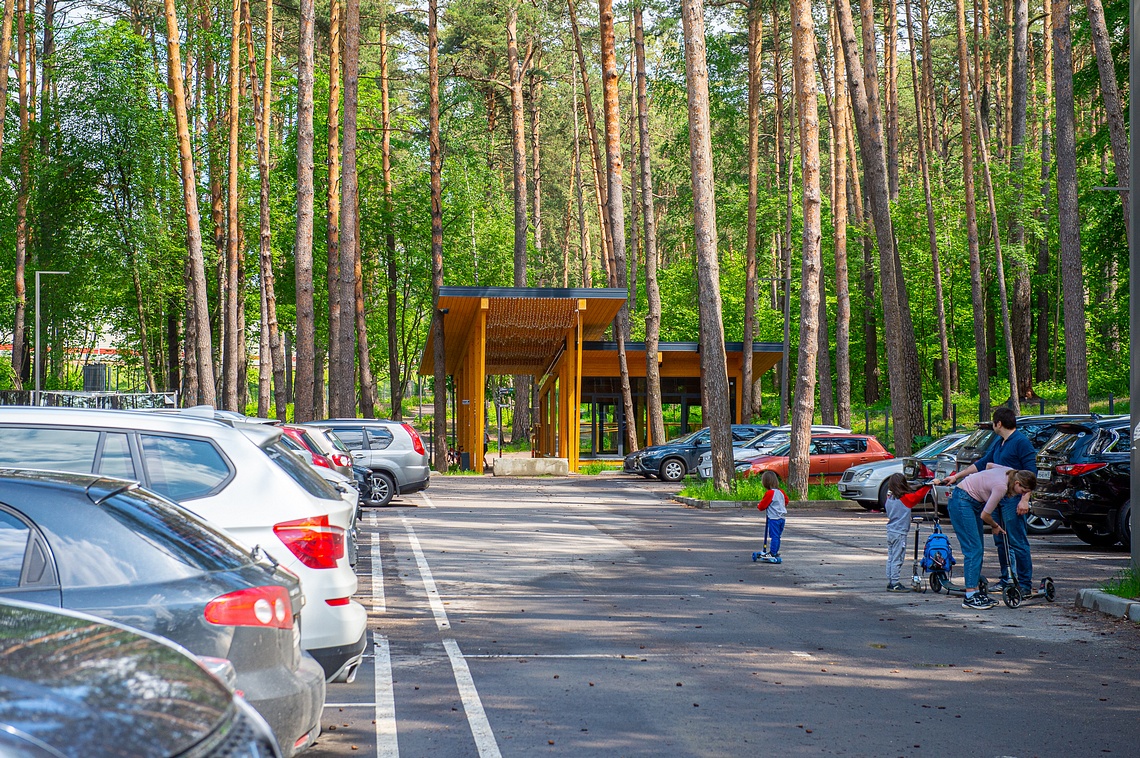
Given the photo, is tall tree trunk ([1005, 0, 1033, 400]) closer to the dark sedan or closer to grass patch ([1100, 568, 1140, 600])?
grass patch ([1100, 568, 1140, 600])

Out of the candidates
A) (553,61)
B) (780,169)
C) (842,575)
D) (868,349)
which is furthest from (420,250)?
(842,575)

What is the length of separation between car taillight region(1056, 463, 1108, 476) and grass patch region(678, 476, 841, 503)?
7804 millimetres

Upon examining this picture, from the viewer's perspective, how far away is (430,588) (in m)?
11.7

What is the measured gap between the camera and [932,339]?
157 ft

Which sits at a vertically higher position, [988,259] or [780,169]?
[780,169]

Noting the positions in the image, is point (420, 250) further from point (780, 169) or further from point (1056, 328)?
point (1056, 328)

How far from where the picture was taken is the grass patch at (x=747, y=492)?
76.4 feet

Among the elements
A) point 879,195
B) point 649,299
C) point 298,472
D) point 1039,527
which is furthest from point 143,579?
point 649,299

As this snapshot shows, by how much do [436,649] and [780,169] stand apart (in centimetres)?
4605

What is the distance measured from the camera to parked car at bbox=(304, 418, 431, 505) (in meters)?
21.8

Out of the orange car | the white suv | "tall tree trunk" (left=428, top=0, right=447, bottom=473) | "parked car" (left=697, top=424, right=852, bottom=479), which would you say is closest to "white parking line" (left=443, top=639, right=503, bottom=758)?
the white suv

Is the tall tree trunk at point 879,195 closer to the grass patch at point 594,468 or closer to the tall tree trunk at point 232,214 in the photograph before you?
the grass patch at point 594,468

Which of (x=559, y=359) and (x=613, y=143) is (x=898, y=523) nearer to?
(x=613, y=143)

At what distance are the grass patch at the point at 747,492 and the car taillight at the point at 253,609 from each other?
18.7 meters
